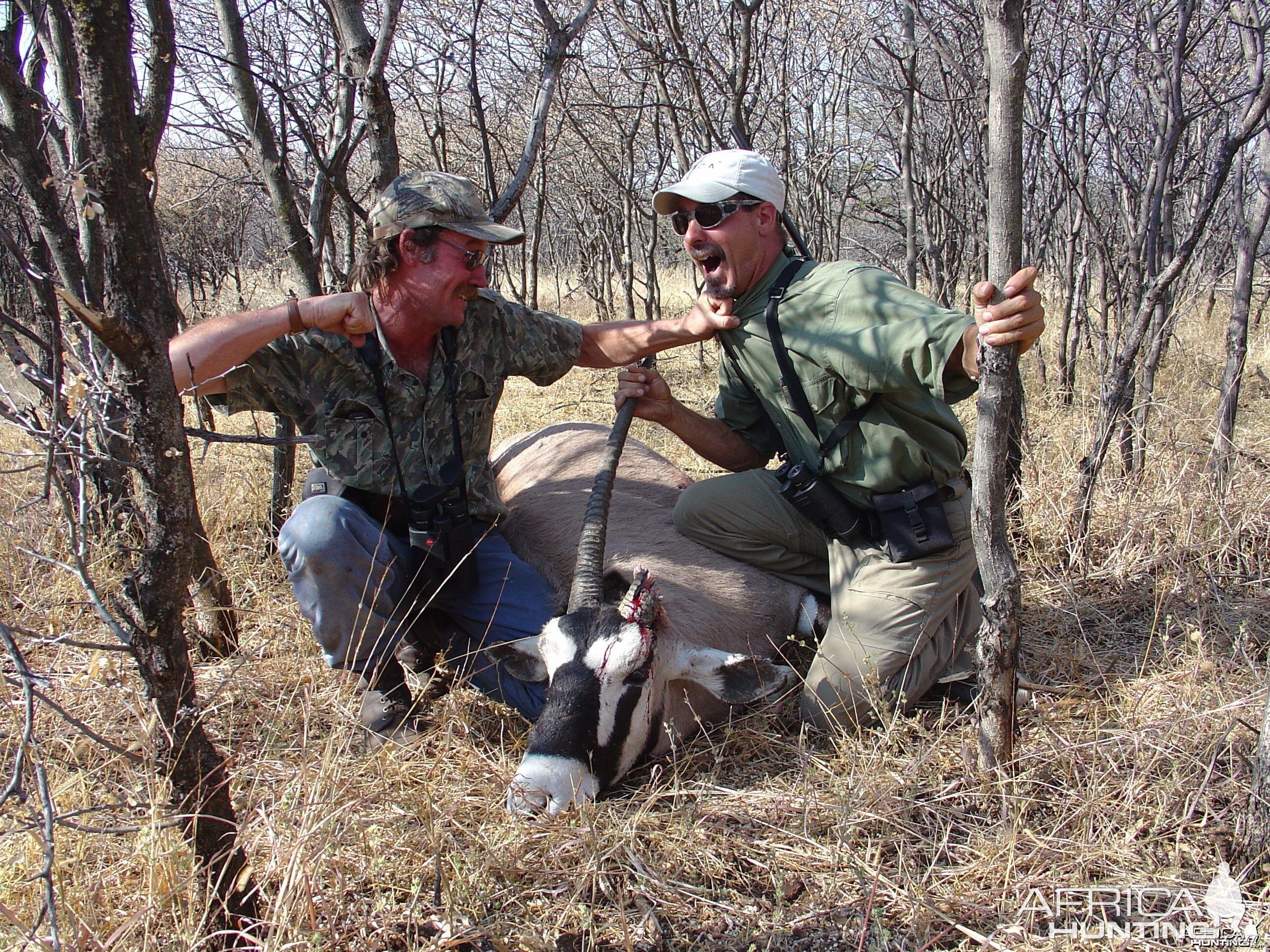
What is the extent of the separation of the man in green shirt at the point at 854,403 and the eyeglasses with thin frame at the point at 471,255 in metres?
0.66

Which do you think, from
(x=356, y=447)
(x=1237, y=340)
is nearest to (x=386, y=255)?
(x=356, y=447)

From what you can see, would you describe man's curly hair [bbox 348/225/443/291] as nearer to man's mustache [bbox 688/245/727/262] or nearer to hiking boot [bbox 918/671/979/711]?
man's mustache [bbox 688/245/727/262]

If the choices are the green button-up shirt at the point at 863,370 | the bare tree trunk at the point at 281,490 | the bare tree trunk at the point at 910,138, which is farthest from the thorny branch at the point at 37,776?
the bare tree trunk at the point at 910,138

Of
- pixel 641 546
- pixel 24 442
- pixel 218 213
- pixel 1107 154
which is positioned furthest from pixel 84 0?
pixel 218 213

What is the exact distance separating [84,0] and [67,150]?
7.84 ft

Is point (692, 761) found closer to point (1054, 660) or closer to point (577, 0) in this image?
point (1054, 660)

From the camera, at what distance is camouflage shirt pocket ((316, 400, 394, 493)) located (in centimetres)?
317

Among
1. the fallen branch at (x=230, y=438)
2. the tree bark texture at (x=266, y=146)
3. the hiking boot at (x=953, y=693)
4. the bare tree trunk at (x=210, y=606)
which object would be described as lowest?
the hiking boot at (x=953, y=693)

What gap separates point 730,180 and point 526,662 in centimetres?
177

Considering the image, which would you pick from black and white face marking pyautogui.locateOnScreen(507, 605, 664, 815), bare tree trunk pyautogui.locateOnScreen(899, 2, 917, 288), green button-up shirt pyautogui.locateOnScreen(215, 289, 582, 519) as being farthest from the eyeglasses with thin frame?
bare tree trunk pyautogui.locateOnScreen(899, 2, 917, 288)

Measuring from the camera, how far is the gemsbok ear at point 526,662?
2953 mm

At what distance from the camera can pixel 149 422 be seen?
1.53m

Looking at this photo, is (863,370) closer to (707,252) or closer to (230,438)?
(707,252)

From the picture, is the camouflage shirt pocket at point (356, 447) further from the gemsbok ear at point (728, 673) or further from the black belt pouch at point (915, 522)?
the black belt pouch at point (915, 522)
